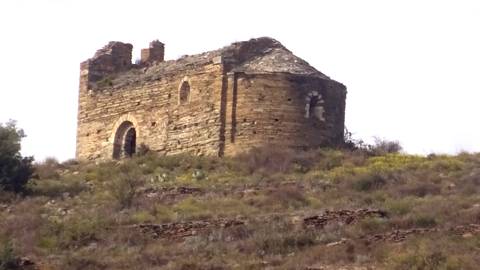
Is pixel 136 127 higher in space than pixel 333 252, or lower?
higher

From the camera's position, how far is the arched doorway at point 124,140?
41500mm

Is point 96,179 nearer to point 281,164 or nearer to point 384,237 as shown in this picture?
point 281,164

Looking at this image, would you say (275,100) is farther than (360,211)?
Yes

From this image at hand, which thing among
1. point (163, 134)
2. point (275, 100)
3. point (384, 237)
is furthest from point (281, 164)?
point (384, 237)

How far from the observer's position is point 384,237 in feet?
88.3

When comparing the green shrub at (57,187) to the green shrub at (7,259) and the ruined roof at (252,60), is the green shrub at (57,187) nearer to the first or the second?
the ruined roof at (252,60)

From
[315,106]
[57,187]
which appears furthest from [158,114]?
[57,187]

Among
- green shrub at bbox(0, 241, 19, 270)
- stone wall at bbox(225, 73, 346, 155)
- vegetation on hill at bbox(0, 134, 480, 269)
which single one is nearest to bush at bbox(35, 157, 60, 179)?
vegetation on hill at bbox(0, 134, 480, 269)

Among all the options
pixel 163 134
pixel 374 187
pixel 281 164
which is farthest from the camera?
pixel 163 134

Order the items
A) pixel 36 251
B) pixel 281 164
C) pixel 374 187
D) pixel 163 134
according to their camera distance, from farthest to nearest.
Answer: pixel 163 134 → pixel 281 164 → pixel 374 187 → pixel 36 251

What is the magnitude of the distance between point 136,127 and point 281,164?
6208 millimetres

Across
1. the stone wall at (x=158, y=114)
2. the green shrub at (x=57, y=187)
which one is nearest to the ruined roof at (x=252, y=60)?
the stone wall at (x=158, y=114)

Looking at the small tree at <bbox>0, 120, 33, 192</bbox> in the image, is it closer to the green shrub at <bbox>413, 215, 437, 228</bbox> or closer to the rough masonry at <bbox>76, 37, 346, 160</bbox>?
the rough masonry at <bbox>76, 37, 346, 160</bbox>

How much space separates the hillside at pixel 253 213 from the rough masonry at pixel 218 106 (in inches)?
35.9
